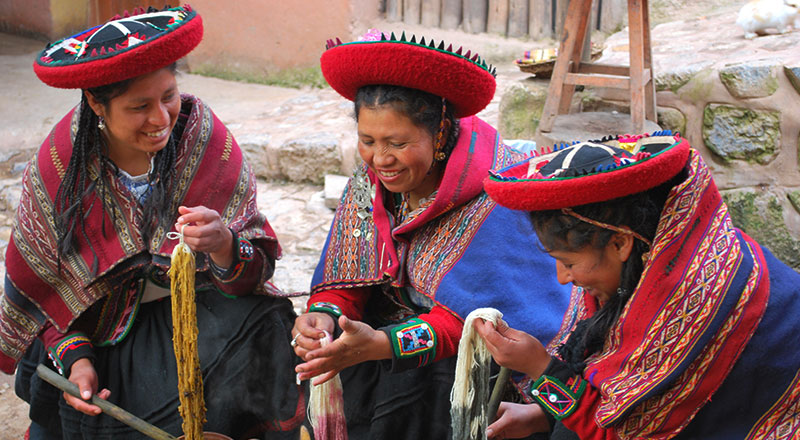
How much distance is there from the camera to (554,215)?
1755mm

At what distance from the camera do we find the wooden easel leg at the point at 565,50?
161 inches

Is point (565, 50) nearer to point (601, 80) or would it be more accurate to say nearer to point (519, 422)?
point (601, 80)

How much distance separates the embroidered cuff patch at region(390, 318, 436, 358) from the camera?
2211mm

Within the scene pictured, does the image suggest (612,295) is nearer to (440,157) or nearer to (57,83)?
(440,157)

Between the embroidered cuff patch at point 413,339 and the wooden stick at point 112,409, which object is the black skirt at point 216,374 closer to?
the wooden stick at point 112,409

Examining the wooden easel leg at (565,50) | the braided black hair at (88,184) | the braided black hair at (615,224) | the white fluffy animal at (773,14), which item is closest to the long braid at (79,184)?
the braided black hair at (88,184)

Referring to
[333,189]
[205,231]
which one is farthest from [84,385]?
[333,189]

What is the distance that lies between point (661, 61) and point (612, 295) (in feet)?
9.75

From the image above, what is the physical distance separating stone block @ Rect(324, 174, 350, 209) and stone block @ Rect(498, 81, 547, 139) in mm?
1136

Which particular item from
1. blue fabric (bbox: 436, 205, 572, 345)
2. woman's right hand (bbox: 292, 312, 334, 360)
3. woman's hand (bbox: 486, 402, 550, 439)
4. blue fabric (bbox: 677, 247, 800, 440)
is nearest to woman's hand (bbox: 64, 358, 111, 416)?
woman's right hand (bbox: 292, 312, 334, 360)

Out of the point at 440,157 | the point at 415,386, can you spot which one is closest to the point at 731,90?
the point at 440,157

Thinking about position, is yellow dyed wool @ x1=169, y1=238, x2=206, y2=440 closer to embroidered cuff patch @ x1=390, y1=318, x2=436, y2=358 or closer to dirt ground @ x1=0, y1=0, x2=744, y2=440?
embroidered cuff patch @ x1=390, y1=318, x2=436, y2=358

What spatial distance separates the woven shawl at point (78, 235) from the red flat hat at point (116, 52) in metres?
0.27

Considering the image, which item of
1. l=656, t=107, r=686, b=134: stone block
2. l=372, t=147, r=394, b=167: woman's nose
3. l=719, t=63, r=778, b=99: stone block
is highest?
l=372, t=147, r=394, b=167: woman's nose
